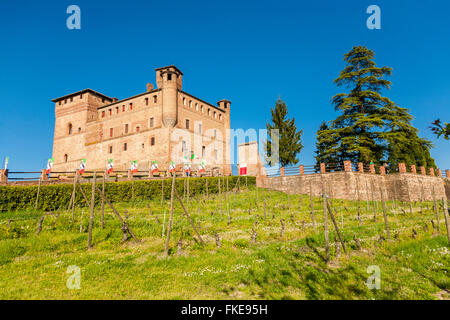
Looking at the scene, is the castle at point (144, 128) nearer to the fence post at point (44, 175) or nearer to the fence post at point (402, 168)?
the fence post at point (44, 175)

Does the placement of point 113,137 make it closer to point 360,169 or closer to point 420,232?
point 360,169

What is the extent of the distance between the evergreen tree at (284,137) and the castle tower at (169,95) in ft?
46.0

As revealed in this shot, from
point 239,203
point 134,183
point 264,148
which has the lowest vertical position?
point 239,203

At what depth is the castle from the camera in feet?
122

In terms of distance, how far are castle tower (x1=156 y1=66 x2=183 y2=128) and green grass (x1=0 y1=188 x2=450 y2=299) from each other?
2772 cm

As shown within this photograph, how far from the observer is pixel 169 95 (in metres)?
36.7

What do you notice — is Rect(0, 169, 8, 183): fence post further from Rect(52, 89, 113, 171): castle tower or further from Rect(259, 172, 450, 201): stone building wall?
Rect(52, 89, 113, 171): castle tower

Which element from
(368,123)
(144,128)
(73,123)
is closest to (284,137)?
(368,123)

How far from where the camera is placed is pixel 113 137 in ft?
136

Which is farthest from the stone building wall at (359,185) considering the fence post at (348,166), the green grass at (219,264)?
the green grass at (219,264)

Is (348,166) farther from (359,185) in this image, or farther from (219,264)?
(219,264)

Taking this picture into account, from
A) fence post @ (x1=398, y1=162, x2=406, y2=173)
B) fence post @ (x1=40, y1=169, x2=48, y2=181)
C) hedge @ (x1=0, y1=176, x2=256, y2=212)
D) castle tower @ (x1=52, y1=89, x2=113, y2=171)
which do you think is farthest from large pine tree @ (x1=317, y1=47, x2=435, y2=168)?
castle tower @ (x1=52, y1=89, x2=113, y2=171)
